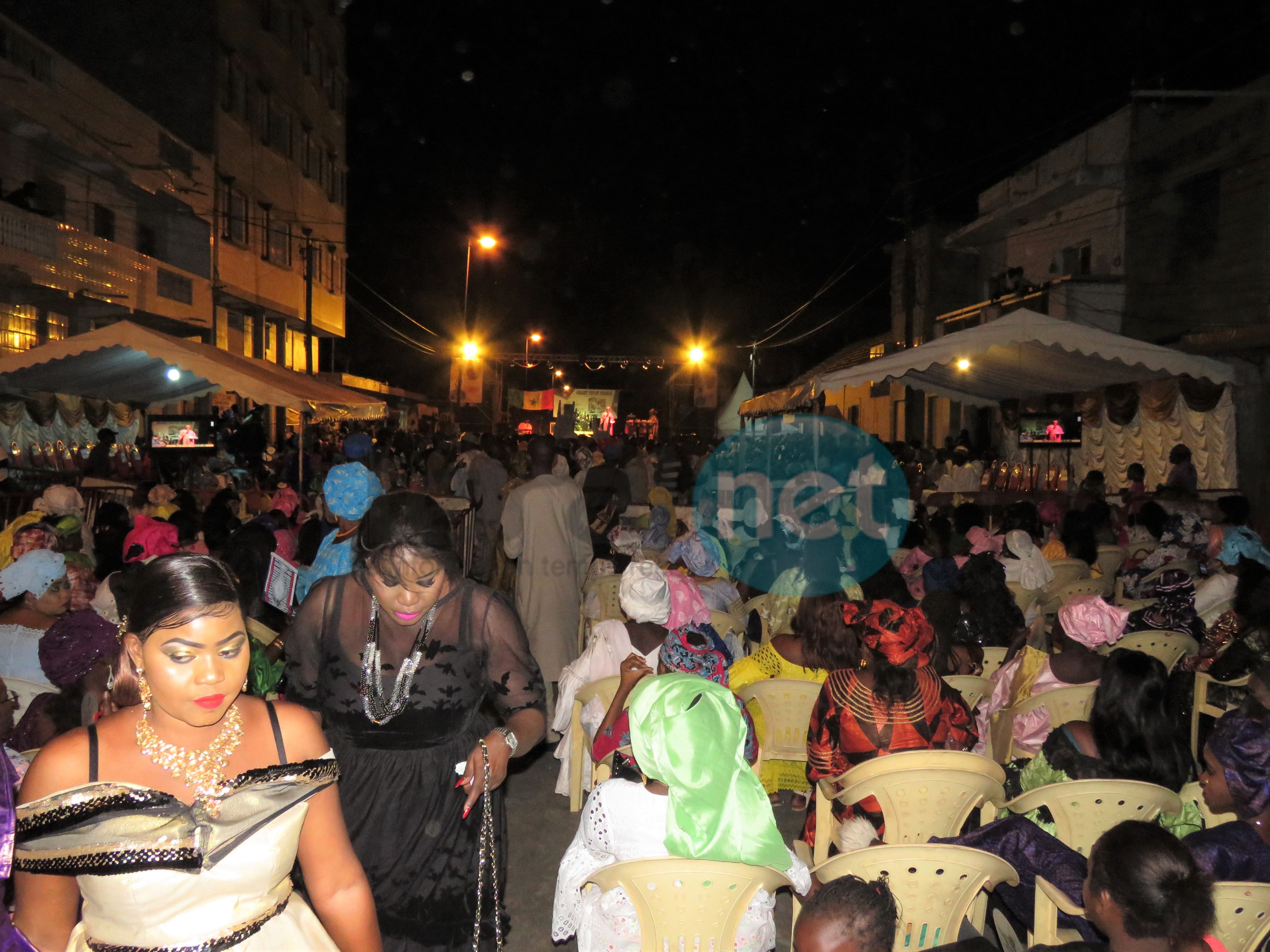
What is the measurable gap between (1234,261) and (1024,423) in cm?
516

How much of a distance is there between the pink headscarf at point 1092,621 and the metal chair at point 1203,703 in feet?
3.06

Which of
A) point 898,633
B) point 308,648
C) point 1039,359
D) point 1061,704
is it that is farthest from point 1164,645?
point 1039,359

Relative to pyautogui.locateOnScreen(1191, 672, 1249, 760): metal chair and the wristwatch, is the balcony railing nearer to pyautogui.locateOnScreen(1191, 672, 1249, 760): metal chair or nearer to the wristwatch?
the wristwatch

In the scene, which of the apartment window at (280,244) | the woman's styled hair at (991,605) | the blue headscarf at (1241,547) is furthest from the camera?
the apartment window at (280,244)

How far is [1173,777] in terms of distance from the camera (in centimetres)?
341

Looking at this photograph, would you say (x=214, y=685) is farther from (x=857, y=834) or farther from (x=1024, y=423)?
(x=1024, y=423)

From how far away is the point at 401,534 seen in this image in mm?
2574

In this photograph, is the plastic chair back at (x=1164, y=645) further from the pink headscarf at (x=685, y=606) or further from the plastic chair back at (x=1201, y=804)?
the pink headscarf at (x=685, y=606)

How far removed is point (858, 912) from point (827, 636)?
2346 millimetres

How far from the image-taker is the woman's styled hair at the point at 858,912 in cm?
228

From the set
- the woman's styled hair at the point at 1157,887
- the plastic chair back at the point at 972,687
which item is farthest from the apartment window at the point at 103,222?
the woman's styled hair at the point at 1157,887

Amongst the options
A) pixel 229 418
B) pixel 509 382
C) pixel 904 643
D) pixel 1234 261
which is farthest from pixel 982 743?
pixel 509 382

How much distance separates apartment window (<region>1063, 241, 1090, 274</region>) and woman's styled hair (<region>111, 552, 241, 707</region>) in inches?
807

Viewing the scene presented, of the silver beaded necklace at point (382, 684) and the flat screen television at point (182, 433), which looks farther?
the flat screen television at point (182, 433)
